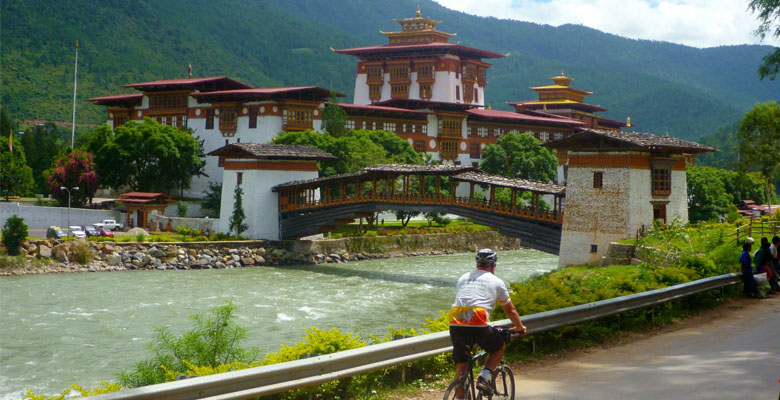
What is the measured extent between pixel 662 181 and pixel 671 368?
26533mm

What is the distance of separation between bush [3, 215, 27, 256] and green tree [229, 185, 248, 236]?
12799 millimetres

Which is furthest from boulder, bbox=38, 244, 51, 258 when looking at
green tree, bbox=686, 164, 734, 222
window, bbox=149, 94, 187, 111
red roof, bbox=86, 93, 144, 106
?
green tree, bbox=686, 164, 734, 222

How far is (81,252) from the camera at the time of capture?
45.1 meters

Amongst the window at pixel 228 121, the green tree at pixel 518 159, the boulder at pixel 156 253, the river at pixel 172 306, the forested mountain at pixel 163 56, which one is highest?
the forested mountain at pixel 163 56

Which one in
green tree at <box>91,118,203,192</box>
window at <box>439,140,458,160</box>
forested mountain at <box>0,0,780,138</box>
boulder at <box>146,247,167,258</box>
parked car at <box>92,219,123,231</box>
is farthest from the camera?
forested mountain at <box>0,0,780,138</box>

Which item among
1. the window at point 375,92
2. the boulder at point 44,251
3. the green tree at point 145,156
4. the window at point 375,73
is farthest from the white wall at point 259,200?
the window at point 375,73

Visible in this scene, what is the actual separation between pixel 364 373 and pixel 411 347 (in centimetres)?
76

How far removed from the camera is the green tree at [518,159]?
74.8 m

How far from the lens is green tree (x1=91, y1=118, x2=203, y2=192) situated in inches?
2480

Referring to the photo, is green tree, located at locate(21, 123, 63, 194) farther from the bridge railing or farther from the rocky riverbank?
the rocky riverbank

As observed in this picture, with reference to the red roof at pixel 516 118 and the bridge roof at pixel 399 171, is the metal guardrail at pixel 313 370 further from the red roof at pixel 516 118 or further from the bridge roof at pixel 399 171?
the red roof at pixel 516 118

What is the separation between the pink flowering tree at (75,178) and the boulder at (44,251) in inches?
683

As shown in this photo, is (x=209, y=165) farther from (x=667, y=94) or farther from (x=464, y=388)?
(x=667, y=94)

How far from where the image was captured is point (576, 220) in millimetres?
36906
